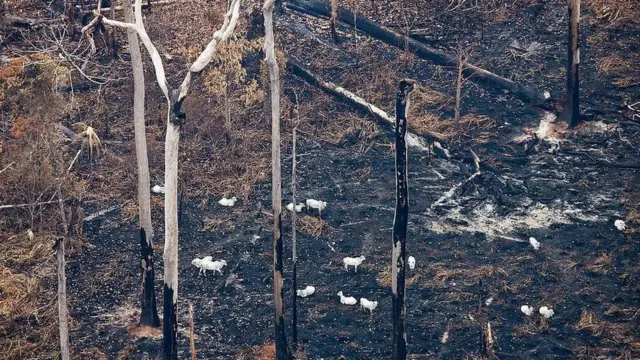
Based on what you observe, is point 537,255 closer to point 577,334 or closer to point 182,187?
point 577,334

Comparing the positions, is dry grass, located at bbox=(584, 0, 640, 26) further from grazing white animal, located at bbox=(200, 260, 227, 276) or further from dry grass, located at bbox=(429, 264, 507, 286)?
grazing white animal, located at bbox=(200, 260, 227, 276)

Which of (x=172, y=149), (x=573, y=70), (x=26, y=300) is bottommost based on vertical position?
(x=26, y=300)

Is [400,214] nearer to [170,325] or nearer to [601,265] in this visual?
[170,325]

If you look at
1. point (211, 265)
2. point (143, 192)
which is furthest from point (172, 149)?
point (211, 265)

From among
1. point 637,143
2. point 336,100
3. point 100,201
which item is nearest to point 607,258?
point 637,143

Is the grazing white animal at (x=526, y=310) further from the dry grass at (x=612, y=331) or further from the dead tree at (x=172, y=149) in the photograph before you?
the dead tree at (x=172, y=149)

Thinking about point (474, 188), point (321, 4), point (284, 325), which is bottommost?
point (284, 325)

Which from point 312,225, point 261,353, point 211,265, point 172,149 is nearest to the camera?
point 172,149
